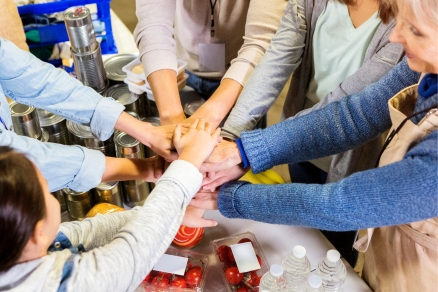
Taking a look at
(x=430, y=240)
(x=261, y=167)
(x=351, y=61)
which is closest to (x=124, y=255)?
(x=261, y=167)

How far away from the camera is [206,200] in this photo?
3.87 ft

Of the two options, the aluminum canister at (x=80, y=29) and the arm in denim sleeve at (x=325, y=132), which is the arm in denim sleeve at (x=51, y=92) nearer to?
the aluminum canister at (x=80, y=29)

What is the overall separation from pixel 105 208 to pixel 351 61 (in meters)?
0.83

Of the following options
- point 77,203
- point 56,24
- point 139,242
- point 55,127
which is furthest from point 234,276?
point 56,24

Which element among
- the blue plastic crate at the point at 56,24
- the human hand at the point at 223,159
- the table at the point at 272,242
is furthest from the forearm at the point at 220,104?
the blue plastic crate at the point at 56,24

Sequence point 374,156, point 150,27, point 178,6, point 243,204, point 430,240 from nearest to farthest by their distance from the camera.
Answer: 1. point 430,240
2. point 243,204
3. point 374,156
4. point 150,27
5. point 178,6

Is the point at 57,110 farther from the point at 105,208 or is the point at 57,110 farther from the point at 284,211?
the point at 284,211

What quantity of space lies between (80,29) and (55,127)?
330 mm

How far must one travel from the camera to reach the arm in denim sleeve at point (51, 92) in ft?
3.56

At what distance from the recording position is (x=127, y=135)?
4.43ft

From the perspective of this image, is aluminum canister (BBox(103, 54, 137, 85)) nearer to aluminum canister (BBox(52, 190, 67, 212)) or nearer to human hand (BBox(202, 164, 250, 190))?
aluminum canister (BBox(52, 190, 67, 212))

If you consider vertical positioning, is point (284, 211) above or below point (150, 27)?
below

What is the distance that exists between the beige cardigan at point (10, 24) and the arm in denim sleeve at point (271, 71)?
976 mm

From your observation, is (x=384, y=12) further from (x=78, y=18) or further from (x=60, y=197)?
(x=60, y=197)
